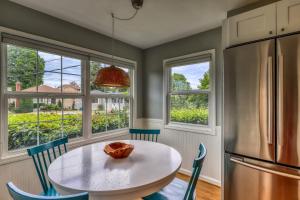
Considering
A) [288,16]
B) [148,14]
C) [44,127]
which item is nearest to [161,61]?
[148,14]

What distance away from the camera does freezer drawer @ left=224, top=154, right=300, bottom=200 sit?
149 centimetres

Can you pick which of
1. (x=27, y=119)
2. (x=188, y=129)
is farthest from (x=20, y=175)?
(x=188, y=129)

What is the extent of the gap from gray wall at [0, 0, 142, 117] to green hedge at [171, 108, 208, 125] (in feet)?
4.96

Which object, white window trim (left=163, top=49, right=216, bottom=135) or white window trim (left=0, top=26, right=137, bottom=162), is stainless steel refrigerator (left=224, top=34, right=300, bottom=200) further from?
white window trim (left=0, top=26, right=137, bottom=162)

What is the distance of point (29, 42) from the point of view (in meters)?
1.99

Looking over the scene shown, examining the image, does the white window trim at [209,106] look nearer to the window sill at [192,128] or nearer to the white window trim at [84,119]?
the window sill at [192,128]

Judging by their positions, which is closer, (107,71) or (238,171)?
(107,71)

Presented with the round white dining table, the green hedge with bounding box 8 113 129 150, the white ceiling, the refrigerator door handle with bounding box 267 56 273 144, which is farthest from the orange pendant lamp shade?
the refrigerator door handle with bounding box 267 56 273 144

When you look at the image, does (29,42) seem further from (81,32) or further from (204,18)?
(204,18)

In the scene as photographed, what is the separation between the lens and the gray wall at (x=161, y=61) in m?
2.55

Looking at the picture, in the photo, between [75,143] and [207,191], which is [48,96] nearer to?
[75,143]

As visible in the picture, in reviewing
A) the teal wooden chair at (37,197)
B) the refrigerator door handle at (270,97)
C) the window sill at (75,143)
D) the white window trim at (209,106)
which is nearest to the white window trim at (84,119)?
the window sill at (75,143)

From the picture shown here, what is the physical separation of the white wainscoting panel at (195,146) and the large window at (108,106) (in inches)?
26.6

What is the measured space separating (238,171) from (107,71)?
1.75m
